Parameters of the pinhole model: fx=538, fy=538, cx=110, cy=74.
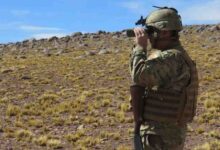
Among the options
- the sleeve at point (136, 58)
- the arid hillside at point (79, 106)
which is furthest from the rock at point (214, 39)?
the sleeve at point (136, 58)

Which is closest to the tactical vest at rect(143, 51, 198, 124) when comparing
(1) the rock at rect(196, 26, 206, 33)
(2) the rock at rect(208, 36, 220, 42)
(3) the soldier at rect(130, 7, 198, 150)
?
(3) the soldier at rect(130, 7, 198, 150)

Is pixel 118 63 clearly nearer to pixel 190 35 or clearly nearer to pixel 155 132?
pixel 190 35

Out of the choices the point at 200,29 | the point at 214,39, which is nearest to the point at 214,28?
the point at 200,29

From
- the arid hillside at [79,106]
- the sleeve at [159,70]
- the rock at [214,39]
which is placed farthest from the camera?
the rock at [214,39]

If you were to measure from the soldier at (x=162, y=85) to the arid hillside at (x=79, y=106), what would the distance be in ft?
26.2

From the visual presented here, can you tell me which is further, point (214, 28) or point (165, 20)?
point (214, 28)

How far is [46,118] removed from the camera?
17.9 metres

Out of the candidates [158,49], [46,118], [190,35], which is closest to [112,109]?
[46,118]

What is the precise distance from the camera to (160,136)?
5.10 metres

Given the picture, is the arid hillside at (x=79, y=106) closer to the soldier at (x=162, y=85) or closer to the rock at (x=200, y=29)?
the soldier at (x=162, y=85)

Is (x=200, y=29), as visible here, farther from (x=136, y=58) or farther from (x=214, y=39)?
(x=136, y=58)

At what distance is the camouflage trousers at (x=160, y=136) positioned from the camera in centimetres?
509

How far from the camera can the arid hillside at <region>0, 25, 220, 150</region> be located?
14.2m

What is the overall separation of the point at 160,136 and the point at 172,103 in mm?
362
